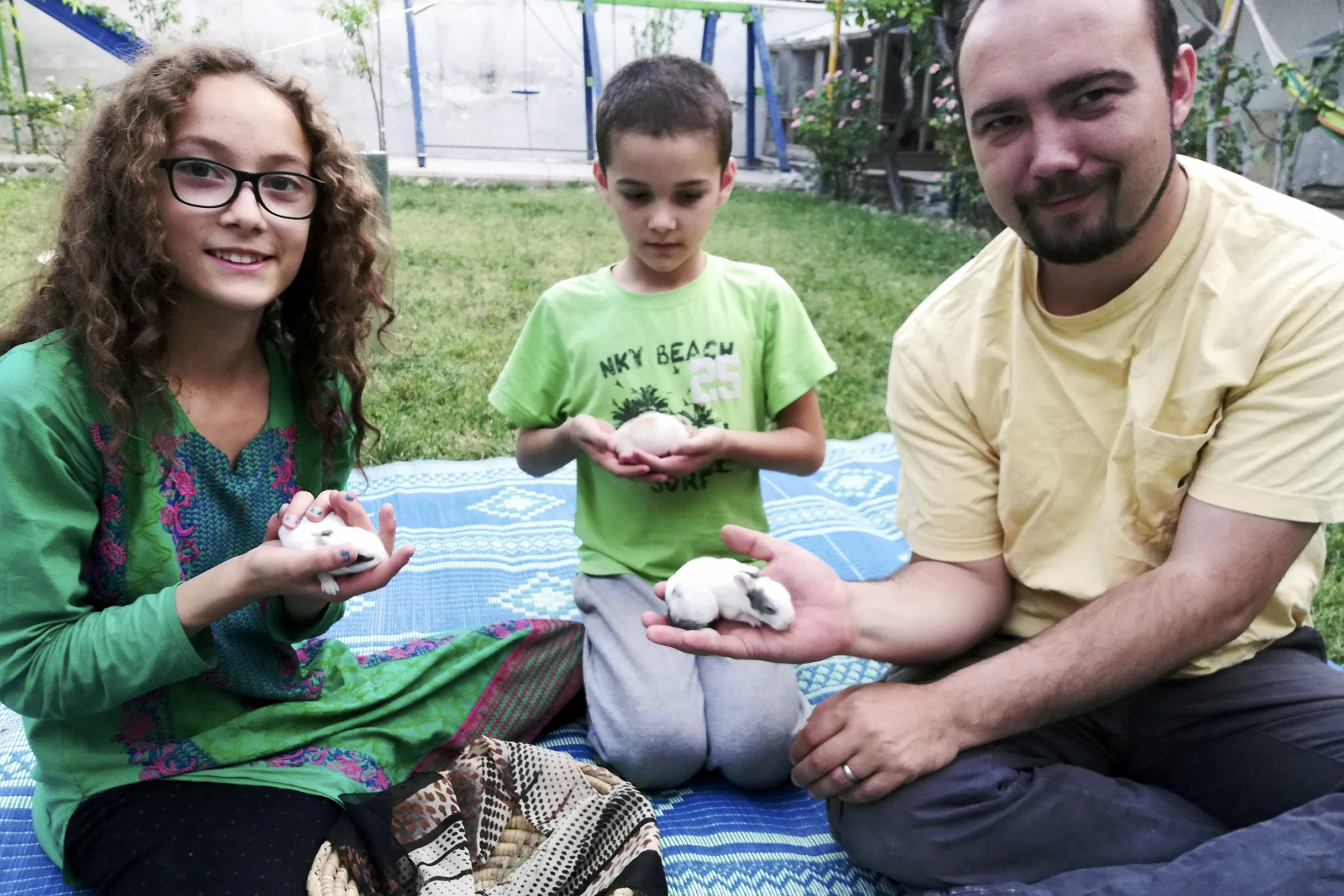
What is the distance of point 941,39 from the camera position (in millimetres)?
8531

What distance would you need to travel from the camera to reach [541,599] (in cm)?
256

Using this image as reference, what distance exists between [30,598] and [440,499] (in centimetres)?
170

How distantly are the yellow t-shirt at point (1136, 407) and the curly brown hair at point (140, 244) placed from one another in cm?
103

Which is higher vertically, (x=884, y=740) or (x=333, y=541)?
(x=333, y=541)

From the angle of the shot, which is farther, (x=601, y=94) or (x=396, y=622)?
(x=396, y=622)

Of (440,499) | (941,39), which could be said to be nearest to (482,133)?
(941,39)

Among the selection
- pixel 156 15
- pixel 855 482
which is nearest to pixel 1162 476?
pixel 855 482

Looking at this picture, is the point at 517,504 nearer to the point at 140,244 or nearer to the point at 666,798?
the point at 666,798

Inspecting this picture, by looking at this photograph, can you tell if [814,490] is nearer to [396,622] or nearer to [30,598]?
[396,622]

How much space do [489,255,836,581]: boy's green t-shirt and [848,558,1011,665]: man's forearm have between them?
1.61 feet

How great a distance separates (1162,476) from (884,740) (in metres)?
0.58

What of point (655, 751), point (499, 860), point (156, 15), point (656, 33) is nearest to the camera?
point (499, 860)

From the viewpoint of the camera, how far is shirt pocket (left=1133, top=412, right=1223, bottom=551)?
4.89ft

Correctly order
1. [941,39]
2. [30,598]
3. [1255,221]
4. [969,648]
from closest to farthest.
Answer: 1. [30,598]
2. [1255,221]
3. [969,648]
4. [941,39]
